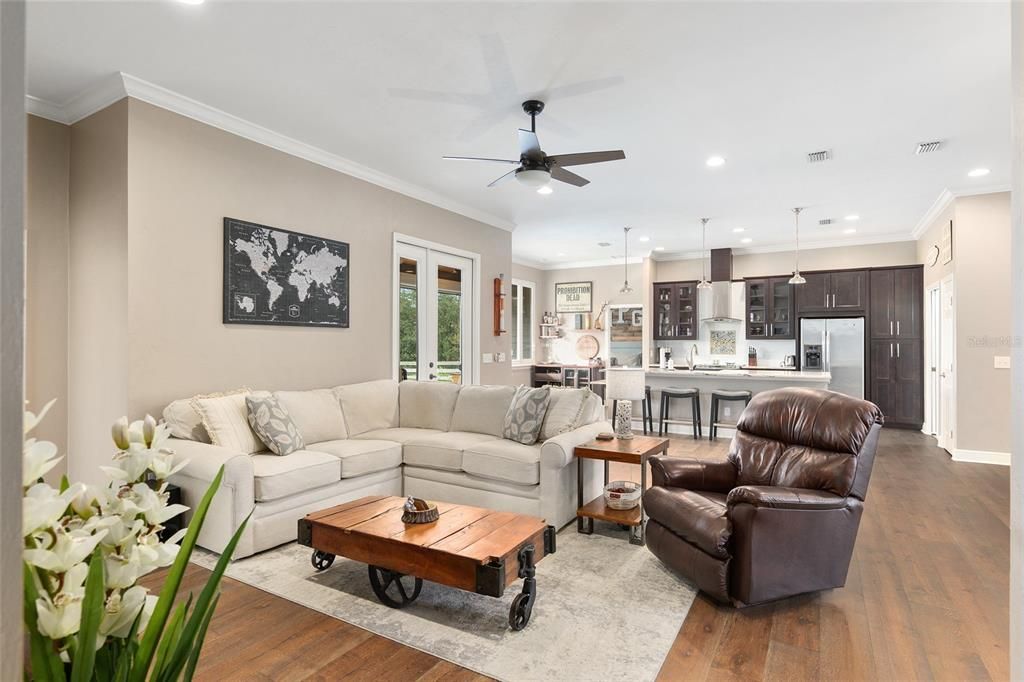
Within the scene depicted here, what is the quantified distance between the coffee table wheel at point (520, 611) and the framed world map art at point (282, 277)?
9.52 ft

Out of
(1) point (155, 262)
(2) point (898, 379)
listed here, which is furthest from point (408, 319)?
(2) point (898, 379)

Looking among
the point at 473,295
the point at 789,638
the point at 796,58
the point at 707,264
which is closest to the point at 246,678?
the point at 789,638

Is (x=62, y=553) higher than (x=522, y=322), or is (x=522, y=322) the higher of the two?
(x=522, y=322)

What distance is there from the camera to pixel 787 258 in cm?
886

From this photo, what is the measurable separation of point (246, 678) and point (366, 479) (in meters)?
A: 1.86

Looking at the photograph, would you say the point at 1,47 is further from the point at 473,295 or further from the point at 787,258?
the point at 787,258

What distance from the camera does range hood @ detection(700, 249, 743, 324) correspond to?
9.12 metres

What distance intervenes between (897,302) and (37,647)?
382 inches

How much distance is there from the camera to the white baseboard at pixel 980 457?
572cm

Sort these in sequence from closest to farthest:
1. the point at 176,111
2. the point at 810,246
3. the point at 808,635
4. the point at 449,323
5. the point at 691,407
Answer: the point at 808,635 → the point at 176,111 → the point at 449,323 → the point at 691,407 → the point at 810,246

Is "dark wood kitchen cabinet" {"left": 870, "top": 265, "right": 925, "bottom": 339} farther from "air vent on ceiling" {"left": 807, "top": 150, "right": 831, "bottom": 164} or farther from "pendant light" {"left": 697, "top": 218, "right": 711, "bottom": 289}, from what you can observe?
"air vent on ceiling" {"left": 807, "top": 150, "right": 831, "bottom": 164}

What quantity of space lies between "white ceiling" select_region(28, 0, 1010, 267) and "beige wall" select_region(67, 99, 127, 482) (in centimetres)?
40

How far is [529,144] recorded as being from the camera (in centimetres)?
353

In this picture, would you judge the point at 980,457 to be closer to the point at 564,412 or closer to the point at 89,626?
the point at 564,412
